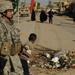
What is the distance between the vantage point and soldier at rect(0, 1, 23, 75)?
5699mm

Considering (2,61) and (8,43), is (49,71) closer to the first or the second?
(2,61)

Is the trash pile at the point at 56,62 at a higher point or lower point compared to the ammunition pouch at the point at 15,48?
lower

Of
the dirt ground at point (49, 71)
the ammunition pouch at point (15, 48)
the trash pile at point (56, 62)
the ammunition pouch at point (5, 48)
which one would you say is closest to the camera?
the ammunition pouch at point (5, 48)

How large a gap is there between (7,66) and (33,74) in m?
3.30

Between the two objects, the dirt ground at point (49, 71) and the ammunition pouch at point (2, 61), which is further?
the dirt ground at point (49, 71)

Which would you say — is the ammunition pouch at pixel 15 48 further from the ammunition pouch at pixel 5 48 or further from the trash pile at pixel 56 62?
the trash pile at pixel 56 62

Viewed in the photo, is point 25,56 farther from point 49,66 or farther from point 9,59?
point 49,66

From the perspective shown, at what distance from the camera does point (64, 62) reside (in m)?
10.1

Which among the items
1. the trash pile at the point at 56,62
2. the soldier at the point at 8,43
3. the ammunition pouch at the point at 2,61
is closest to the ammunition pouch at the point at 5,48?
the soldier at the point at 8,43

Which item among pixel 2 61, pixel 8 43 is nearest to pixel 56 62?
pixel 2 61

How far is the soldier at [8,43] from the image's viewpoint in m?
5.70

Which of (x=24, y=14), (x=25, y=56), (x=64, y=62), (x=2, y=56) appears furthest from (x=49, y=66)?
(x=24, y=14)

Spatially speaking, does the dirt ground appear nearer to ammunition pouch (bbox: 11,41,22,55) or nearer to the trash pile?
the trash pile

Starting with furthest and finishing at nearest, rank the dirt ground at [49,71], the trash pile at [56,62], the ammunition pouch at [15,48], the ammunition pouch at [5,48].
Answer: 1. the trash pile at [56,62]
2. the dirt ground at [49,71]
3. the ammunition pouch at [15,48]
4. the ammunition pouch at [5,48]
